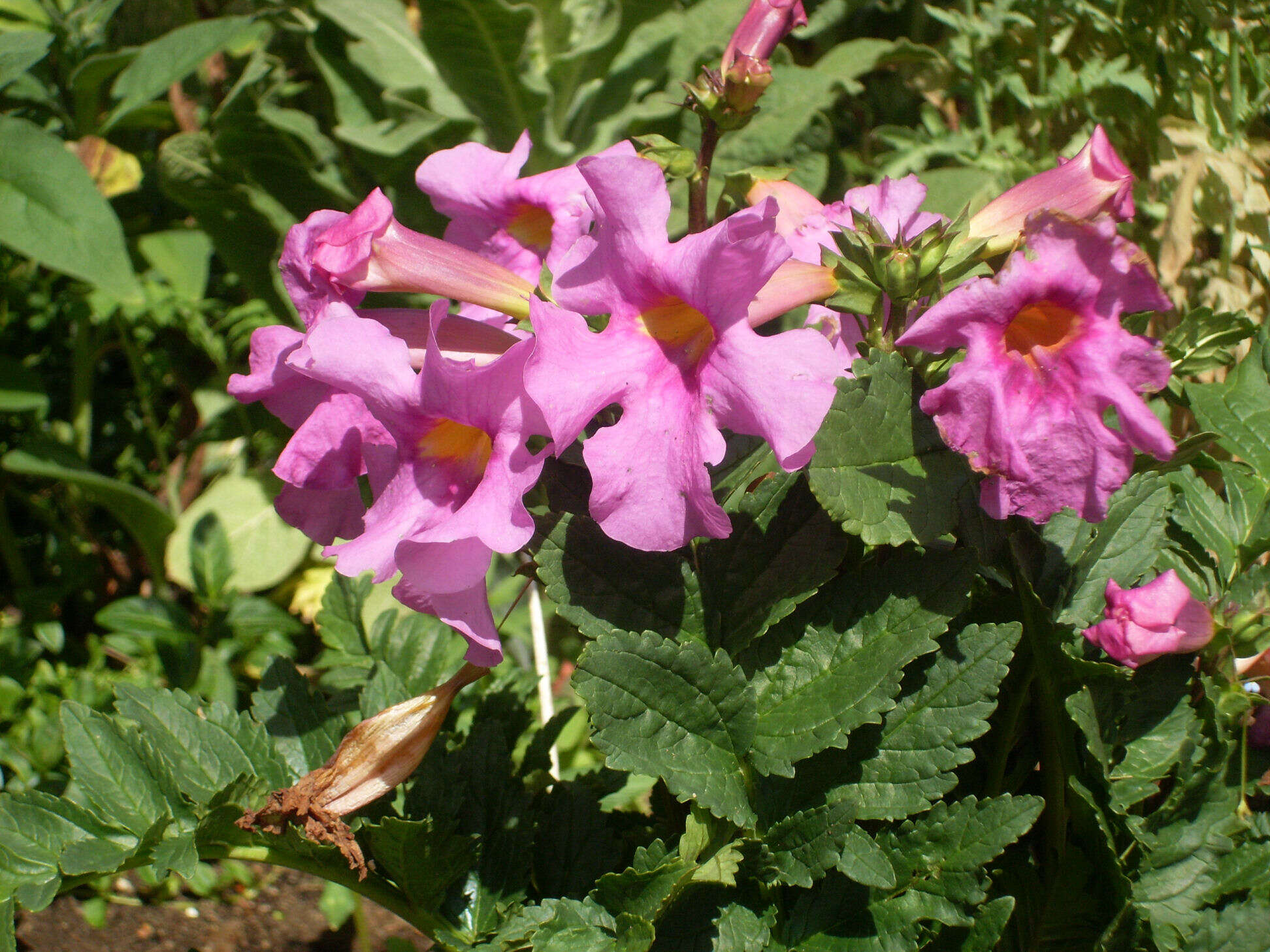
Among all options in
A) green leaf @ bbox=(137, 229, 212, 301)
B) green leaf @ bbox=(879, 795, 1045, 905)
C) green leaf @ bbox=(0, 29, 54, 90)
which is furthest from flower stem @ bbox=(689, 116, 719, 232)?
green leaf @ bbox=(137, 229, 212, 301)

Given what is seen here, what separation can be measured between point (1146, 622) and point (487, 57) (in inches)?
70.7

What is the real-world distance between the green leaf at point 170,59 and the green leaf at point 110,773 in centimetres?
156

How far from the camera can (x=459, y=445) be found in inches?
25.9

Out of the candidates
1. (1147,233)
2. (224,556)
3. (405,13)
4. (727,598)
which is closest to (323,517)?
(727,598)

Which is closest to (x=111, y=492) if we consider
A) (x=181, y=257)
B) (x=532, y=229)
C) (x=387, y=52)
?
(x=181, y=257)

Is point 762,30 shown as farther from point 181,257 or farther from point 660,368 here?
point 181,257

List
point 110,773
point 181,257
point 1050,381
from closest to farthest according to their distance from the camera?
point 1050,381
point 110,773
point 181,257

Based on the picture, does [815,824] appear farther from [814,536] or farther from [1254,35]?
[1254,35]

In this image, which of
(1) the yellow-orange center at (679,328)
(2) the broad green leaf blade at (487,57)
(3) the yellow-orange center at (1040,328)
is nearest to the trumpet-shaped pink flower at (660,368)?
(1) the yellow-orange center at (679,328)

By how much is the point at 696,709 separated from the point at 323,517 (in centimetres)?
32

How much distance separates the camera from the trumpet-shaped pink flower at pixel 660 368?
0.53 meters

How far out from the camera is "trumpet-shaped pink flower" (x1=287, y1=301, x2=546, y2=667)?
572 millimetres

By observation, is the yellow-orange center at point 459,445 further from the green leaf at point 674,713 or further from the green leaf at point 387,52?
the green leaf at point 387,52

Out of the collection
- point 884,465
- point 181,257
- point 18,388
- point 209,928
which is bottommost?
point 209,928
